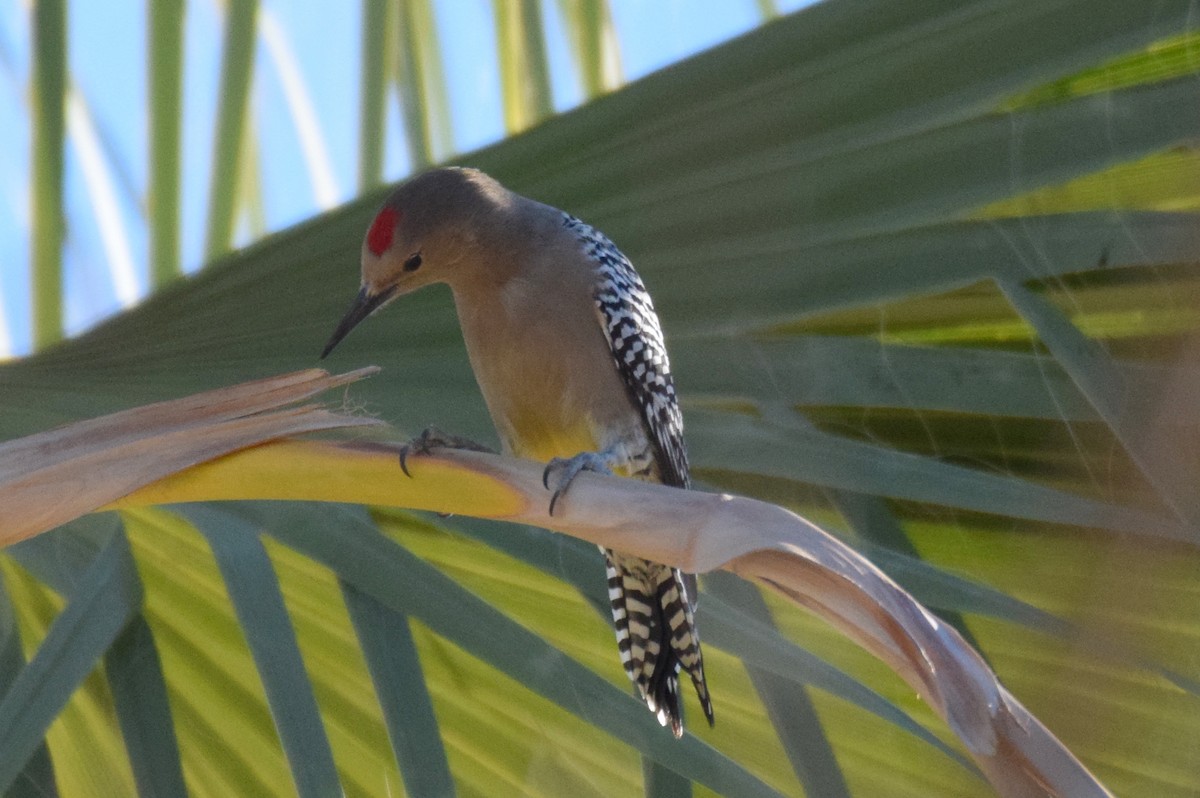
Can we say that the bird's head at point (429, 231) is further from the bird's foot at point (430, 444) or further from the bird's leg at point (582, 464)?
the bird's leg at point (582, 464)

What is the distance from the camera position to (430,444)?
4.31 feet

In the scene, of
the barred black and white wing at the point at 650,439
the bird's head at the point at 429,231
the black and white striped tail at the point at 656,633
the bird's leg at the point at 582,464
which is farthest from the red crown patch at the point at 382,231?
the black and white striped tail at the point at 656,633

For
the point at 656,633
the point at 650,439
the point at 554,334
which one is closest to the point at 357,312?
the point at 554,334

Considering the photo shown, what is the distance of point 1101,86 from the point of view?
1.36m

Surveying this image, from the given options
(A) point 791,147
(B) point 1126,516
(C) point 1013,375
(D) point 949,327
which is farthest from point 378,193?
(B) point 1126,516

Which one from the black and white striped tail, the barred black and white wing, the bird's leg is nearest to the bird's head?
the barred black and white wing

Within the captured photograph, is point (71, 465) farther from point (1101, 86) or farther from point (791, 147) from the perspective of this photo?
point (1101, 86)

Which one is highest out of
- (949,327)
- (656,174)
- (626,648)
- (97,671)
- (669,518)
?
(656,174)

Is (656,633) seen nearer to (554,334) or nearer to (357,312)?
(554,334)

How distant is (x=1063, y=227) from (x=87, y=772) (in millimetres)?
1231

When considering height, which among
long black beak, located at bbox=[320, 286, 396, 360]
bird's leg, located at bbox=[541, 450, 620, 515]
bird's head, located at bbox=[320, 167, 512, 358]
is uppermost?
bird's head, located at bbox=[320, 167, 512, 358]

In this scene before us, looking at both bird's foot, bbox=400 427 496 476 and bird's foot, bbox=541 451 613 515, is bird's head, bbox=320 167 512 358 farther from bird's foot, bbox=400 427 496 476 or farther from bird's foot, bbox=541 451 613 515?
bird's foot, bbox=541 451 613 515

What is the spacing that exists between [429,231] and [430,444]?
24.5 inches

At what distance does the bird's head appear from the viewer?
5.77ft
